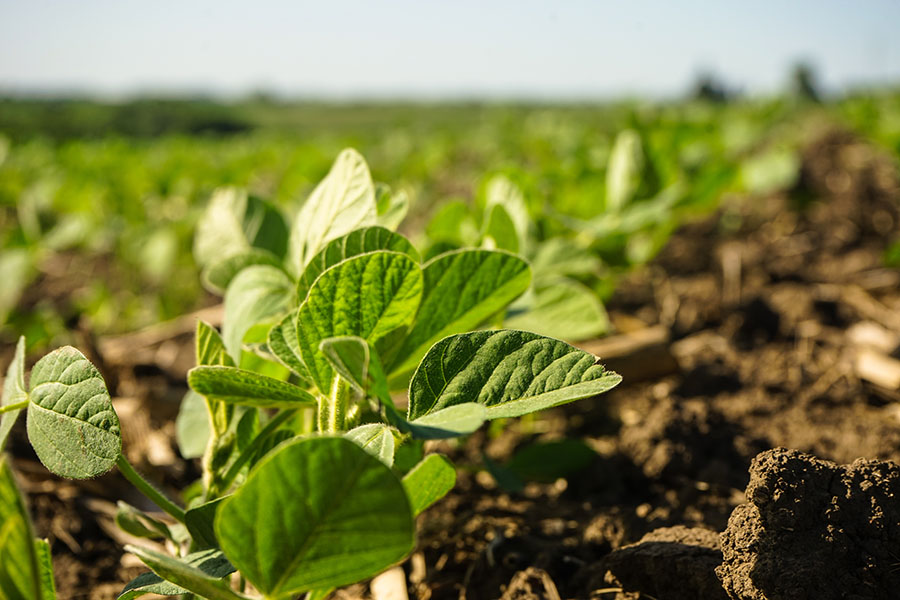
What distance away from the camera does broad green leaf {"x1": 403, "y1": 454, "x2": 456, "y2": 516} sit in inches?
24.5

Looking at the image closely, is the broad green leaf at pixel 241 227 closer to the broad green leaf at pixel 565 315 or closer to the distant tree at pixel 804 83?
the broad green leaf at pixel 565 315

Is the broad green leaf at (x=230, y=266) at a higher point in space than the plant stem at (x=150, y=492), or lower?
higher

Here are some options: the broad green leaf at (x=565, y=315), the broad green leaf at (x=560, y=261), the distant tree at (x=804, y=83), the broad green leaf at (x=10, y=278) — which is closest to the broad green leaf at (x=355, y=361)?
the broad green leaf at (x=565, y=315)

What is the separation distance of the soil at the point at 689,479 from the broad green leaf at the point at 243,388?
43 cm

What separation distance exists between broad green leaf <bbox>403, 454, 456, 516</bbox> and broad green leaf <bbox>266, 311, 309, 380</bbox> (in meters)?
0.17

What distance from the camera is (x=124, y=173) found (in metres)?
4.56

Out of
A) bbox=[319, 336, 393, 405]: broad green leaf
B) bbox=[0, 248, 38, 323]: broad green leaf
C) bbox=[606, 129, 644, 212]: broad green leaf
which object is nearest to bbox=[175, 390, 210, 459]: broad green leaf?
bbox=[319, 336, 393, 405]: broad green leaf

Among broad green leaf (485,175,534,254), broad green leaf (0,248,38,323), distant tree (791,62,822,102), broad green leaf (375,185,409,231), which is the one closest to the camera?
broad green leaf (375,185,409,231)

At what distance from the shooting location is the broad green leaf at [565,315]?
1.16 meters

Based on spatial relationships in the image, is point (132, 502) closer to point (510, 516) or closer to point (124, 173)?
point (510, 516)

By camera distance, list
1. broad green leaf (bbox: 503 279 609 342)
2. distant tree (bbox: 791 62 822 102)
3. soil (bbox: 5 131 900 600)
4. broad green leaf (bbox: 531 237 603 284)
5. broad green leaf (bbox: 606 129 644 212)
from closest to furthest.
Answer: soil (bbox: 5 131 900 600)
broad green leaf (bbox: 503 279 609 342)
broad green leaf (bbox: 531 237 603 284)
broad green leaf (bbox: 606 129 644 212)
distant tree (bbox: 791 62 822 102)

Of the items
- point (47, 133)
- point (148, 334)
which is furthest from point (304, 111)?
point (148, 334)

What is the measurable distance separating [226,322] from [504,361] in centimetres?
38

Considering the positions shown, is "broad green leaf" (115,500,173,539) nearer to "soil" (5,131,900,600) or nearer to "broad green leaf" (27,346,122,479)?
"broad green leaf" (27,346,122,479)
